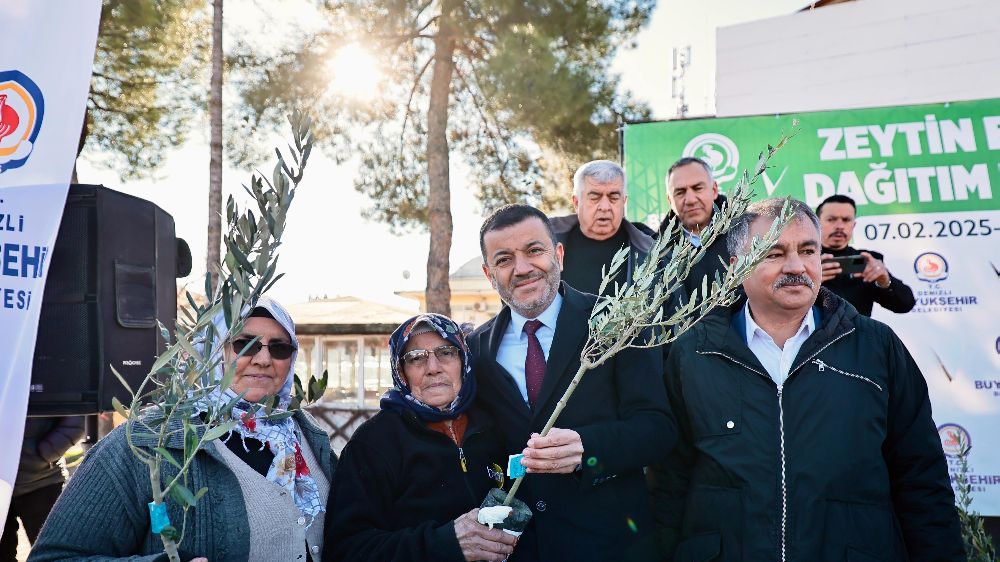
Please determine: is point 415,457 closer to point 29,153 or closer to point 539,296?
point 539,296

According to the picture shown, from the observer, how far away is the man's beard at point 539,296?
2.20 meters

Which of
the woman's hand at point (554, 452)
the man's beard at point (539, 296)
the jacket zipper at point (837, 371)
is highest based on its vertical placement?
the man's beard at point (539, 296)

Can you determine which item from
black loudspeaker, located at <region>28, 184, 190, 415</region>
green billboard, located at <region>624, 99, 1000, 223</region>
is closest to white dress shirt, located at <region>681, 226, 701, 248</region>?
black loudspeaker, located at <region>28, 184, 190, 415</region>

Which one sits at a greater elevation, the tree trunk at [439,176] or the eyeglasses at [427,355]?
the tree trunk at [439,176]

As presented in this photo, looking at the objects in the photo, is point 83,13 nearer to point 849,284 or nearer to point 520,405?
point 520,405

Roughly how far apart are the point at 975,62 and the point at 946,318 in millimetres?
4325

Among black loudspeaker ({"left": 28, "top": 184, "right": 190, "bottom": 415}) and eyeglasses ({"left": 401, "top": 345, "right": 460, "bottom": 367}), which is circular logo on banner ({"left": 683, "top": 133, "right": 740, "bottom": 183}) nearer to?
black loudspeaker ({"left": 28, "top": 184, "right": 190, "bottom": 415})

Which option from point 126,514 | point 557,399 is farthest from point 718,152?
point 126,514

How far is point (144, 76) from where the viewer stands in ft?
29.2

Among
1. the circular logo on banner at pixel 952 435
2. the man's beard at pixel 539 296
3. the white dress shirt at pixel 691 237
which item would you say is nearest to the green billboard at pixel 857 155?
the circular logo on banner at pixel 952 435

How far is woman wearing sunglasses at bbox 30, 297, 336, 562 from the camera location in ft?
5.81

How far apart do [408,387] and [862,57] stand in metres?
8.42

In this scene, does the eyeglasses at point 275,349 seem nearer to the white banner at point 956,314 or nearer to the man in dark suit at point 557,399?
the man in dark suit at point 557,399

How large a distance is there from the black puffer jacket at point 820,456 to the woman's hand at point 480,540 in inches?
25.5
